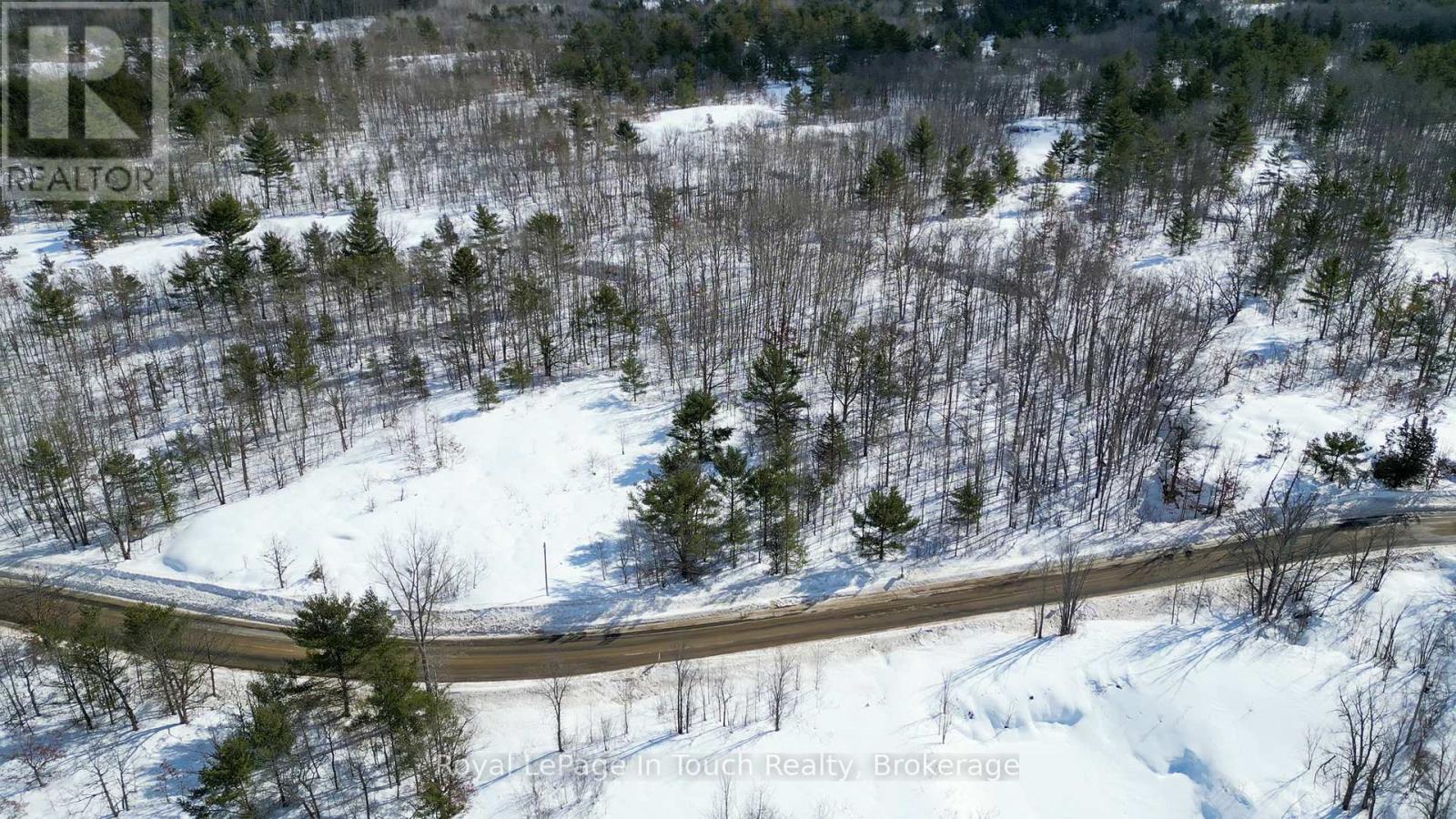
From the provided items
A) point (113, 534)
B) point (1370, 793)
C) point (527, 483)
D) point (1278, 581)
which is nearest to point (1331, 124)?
point (1278, 581)

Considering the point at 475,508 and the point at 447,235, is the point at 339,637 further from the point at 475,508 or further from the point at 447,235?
the point at 447,235

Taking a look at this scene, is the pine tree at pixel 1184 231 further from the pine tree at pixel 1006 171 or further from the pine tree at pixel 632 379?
the pine tree at pixel 632 379

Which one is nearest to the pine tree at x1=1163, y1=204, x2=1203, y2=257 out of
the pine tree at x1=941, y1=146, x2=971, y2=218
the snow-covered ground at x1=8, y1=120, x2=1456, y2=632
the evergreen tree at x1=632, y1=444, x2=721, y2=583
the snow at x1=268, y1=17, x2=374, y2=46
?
the snow-covered ground at x1=8, y1=120, x2=1456, y2=632

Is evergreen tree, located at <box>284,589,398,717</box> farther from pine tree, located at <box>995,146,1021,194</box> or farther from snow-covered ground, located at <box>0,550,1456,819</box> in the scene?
pine tree, located at <box>995,146,1021,194</box>

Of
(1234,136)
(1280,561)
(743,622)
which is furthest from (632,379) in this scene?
(1234,136)
